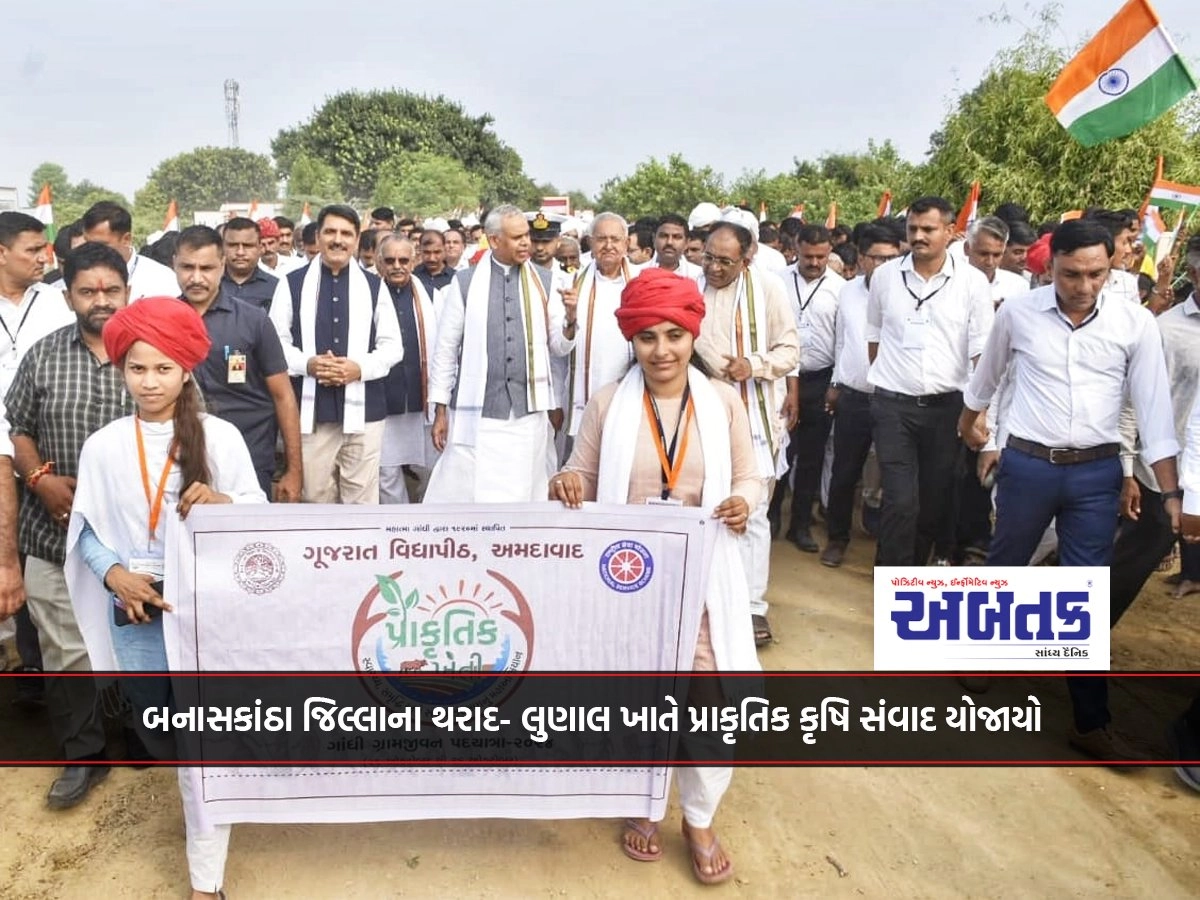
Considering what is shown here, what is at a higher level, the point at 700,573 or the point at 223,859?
the point at 700,573

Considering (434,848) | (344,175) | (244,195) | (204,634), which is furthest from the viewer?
(244,195)

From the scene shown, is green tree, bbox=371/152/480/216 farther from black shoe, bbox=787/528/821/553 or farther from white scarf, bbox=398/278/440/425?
black shoe, bbox=787/528/821/553

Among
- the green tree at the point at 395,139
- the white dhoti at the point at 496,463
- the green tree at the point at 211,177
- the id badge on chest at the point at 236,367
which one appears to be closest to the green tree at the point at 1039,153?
the white dhoti at the point at 496,463

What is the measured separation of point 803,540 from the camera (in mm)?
6418

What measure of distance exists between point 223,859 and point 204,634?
72 cm

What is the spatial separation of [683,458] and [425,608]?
951mm

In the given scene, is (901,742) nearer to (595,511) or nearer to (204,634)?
(595,511)

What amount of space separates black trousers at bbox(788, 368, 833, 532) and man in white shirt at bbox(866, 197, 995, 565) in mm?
1239

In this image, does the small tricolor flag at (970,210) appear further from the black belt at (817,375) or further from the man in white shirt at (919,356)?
the man in white shirt at (919,356)

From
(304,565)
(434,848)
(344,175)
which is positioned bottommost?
(434,848)

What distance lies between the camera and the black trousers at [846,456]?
6.13 meters

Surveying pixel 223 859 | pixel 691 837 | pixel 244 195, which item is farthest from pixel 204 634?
pixel 244 195

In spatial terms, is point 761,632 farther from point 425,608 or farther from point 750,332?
point 425,608

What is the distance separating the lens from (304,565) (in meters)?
2.80
